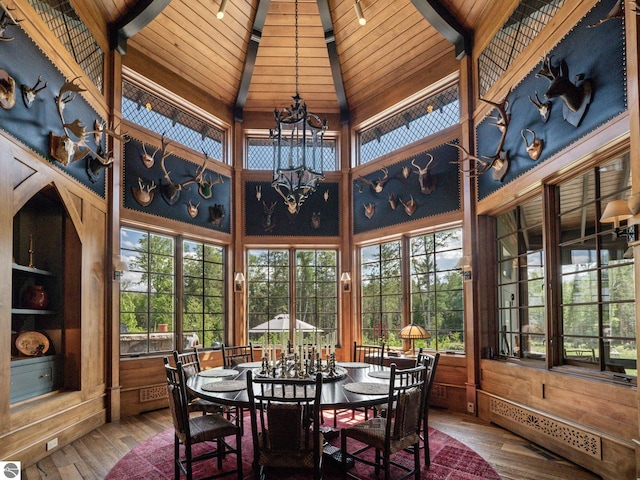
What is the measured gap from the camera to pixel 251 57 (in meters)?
6.96

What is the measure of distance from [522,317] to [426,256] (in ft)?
5.80

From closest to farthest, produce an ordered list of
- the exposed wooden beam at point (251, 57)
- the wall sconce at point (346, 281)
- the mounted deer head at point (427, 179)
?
the mounted deer head at point (427, 179)
the exposed wooden beam at point (251, 57)
the wall sconce at point (346, 281)

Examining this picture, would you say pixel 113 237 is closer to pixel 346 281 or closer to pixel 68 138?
pixel 68 138

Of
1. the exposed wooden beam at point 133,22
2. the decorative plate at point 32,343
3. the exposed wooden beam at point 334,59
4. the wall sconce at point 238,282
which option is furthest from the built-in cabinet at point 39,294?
the exposed wooden beam at point 334,59

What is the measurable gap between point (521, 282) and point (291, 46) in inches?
190

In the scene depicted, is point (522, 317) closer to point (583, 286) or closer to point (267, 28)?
point (583, 286)

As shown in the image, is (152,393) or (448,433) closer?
(448,433)

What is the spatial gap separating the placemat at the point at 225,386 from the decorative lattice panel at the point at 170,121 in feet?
12.9

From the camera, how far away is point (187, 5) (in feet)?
19.9

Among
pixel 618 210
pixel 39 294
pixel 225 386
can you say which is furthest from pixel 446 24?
pixel 39 294

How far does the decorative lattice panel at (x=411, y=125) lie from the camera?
20.6 ft

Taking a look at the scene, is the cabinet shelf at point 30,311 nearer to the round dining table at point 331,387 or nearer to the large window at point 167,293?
the large window at point 167,293

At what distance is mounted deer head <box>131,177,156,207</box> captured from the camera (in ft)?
19.6

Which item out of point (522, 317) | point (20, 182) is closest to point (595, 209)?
point (522, 317)
